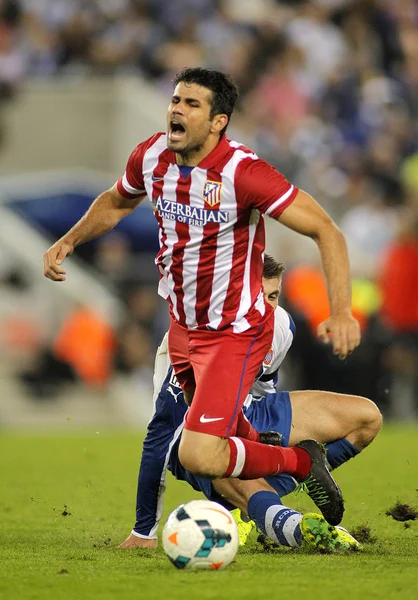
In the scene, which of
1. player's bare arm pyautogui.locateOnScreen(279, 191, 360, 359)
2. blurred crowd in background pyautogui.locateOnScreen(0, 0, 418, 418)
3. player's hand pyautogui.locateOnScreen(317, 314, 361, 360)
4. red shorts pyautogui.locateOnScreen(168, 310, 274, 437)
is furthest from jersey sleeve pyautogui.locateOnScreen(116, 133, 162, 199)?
blurred crowd in background pyautogui.locateOnScreen(0, 0, 418, 418)

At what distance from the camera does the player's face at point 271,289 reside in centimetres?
591

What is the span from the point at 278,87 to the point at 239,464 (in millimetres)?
10834

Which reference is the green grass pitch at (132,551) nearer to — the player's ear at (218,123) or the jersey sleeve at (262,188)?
the jersey sleeve at (262,188)

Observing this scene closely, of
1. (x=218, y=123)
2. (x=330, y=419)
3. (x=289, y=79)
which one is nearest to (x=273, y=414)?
(x=330, y=419)

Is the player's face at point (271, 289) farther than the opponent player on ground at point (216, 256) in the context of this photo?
Yes

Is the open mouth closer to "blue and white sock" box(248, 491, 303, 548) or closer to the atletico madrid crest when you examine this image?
the atletico madrid crest

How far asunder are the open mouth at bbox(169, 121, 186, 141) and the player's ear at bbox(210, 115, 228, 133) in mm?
149

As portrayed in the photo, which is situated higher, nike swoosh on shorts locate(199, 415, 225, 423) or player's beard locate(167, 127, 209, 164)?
player's beard locate(167, 127, 209, 164)

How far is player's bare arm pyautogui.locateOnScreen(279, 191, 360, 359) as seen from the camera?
4747mm

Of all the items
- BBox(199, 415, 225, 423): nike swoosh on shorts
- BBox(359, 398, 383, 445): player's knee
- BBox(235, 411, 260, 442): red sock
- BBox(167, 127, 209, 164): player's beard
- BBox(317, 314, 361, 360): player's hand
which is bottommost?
BBox(235, 411, 260, 442): red sock

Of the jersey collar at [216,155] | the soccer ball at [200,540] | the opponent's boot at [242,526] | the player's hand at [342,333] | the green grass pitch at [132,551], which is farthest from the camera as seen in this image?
the opponent's boot at [242,526]

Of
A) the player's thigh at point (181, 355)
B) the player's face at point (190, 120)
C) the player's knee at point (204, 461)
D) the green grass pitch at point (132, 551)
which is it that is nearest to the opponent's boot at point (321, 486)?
the green grass pitch at point (132, 551)

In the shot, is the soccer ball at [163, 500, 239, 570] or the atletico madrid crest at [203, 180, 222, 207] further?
the atletico madrid crest at [203, 180, 222, 207]

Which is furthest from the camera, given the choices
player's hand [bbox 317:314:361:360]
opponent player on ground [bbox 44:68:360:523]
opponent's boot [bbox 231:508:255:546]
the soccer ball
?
opponent's boot [bbox 231:508:255:546]
